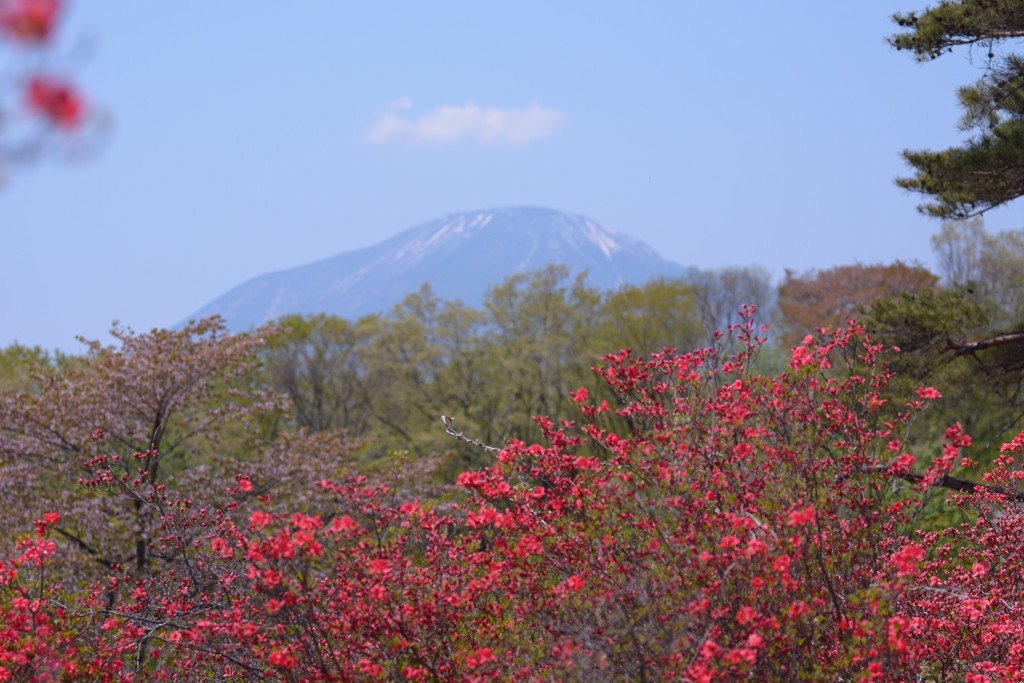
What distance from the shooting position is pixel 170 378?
15188mm

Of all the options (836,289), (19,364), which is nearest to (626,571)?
(19,364)

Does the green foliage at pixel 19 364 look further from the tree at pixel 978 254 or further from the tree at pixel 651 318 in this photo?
the tree at pixel 978 254

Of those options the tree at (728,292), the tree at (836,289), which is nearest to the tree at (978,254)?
the tree at (836,289)

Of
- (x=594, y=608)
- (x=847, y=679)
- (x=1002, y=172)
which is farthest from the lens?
(x=1002, y=172)

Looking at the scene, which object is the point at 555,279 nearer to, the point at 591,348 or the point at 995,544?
the point at 591,348

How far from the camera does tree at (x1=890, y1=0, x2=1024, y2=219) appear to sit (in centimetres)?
1122

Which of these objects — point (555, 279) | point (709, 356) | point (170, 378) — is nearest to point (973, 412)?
point (555, 279)

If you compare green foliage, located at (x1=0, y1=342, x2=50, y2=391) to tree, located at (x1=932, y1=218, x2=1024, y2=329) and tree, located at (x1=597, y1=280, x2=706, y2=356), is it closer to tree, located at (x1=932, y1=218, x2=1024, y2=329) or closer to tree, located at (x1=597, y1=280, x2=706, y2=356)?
tree, located at (x1=597, y1=280, x2=706, y2=356)

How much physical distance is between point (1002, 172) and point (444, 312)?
2256cm

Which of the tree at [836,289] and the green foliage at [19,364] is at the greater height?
the green foliage at [19,364]

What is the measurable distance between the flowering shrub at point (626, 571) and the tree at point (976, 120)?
7071 millimetres

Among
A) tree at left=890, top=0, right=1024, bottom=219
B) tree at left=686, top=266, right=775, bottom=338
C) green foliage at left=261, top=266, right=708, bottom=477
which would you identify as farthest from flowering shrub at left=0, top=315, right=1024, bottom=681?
tree at left=686, top=266, right=775, bottom=338

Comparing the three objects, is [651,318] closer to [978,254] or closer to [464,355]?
[464,355]

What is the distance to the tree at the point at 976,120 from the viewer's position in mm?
11219
